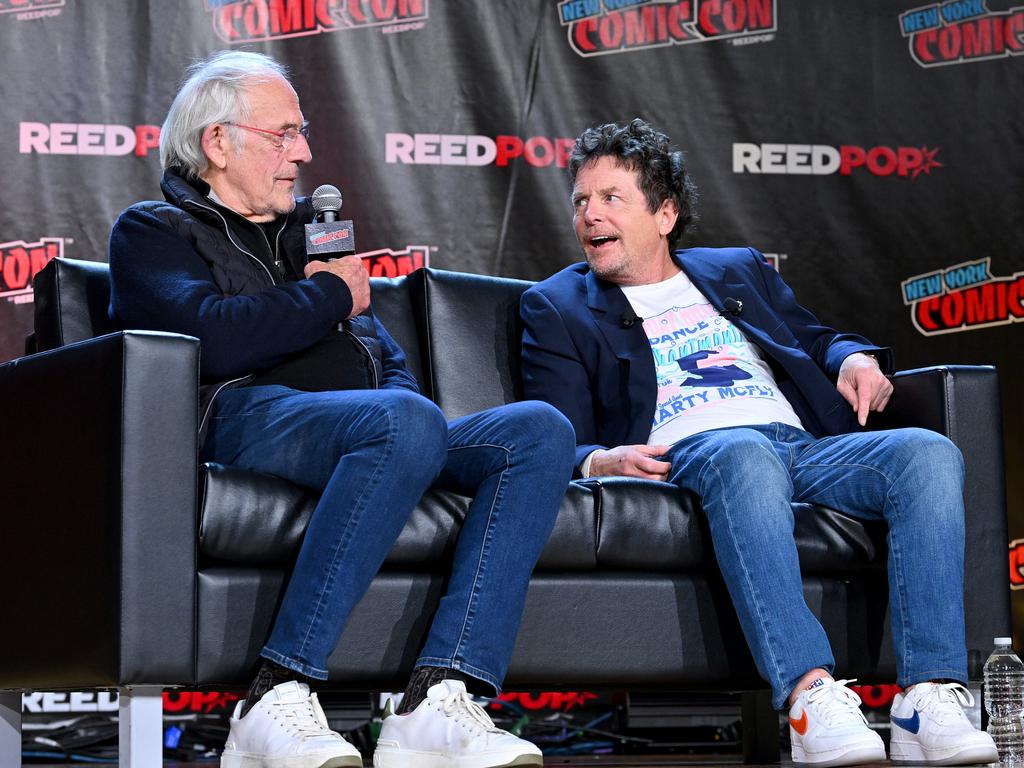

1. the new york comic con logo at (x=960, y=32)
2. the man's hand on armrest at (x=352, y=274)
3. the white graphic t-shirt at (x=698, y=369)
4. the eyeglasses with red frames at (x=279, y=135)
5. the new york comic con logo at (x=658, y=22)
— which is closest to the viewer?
the man's hand on armrest at (x=352, y=274)

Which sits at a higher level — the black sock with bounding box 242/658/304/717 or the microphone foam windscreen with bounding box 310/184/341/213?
the microphone foam windscreen with bounding box 310/184/341/213

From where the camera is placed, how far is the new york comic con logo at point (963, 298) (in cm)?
370

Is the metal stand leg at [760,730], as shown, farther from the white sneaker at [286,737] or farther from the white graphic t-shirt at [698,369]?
the white sneaker at [286,737]

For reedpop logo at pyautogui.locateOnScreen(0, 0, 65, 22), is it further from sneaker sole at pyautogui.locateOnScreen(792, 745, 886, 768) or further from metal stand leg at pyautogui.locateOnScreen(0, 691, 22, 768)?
sneaker sole at pyautogui.locateOnScreen(792, 745, 886, 768)

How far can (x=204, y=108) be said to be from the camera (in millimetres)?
2346

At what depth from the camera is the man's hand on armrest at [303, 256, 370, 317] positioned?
7.17ft

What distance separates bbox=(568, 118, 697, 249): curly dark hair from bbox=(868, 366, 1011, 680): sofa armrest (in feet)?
2.10

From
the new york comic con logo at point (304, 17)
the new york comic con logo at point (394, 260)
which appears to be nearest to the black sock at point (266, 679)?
the new york comic con logo at point (394, 260)

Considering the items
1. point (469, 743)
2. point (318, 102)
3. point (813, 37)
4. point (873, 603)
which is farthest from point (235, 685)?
point (813, 37)

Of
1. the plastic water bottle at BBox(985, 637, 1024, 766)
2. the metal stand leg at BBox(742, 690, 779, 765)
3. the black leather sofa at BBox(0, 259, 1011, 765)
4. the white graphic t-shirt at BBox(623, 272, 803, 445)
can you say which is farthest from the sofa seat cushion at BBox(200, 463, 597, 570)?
the plastic water bottle at BBox(985, 637, 1024, 766)

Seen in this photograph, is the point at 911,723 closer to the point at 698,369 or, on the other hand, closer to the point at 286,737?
the point at 698,369

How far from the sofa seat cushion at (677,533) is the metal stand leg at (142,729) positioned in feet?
2.34

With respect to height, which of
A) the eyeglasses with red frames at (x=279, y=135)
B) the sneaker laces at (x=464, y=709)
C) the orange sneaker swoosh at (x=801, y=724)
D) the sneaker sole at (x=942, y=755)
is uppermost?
the eyeglasses with red frames at (x=279, y=135)

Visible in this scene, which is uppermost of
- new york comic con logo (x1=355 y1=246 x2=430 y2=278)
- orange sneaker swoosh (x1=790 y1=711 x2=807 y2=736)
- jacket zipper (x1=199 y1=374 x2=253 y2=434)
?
new york comic con logo (x1=355 y1=246 x2=430 y2=278)
